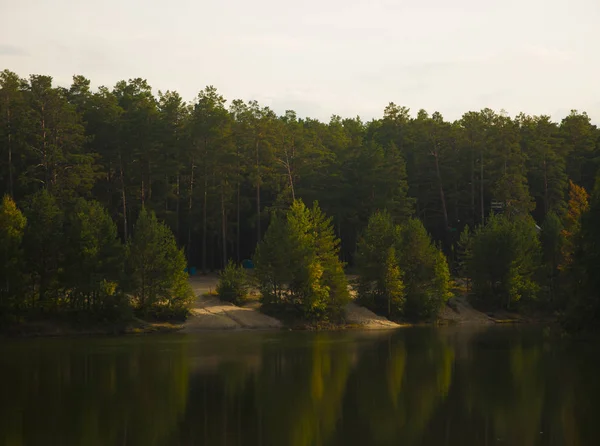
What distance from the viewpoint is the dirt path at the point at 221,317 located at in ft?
221

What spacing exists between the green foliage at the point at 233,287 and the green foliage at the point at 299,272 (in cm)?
192

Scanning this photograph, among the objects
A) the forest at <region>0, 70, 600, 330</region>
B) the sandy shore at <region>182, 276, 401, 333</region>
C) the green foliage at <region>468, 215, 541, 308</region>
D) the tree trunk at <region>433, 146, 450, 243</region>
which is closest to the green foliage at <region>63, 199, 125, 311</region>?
the forest at <region>0, 70, 600, 330</region>

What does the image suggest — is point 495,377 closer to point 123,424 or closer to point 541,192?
point 123,424

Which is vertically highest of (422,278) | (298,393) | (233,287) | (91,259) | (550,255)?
(550,255)

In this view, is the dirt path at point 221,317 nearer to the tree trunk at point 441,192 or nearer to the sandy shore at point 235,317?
the sandy shore at point 235,317

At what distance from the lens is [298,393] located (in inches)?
1337

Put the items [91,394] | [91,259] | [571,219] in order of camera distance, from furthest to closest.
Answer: [571,219]
[91,259]
[91,394]

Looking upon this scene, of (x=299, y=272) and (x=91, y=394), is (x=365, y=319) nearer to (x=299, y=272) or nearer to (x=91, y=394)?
(x=299, y=272)

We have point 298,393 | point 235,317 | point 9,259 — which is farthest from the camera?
point 235,317

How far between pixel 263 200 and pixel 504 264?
31.4 m

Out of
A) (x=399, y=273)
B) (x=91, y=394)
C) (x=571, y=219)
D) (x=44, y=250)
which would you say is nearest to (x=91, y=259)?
(x=44, y=250)

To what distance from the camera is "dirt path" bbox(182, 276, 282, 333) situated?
67500 millimetres

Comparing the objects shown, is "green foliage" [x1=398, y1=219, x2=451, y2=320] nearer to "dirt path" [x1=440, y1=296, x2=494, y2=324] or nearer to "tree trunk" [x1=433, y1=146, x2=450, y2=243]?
"dirt path" [x1=440, y1=296, x2=494, y2=324]

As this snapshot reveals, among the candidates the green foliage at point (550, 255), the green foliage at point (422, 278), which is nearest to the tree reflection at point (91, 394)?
the green foliage at point (422, 278)
